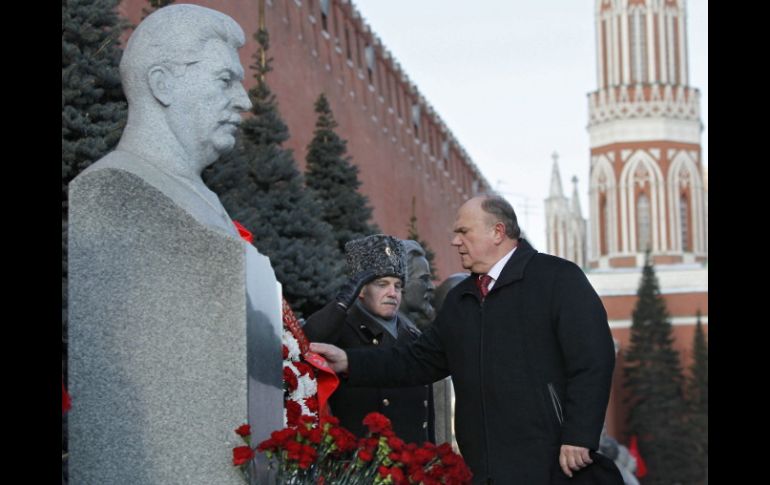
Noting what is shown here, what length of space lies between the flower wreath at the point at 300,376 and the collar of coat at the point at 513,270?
529 millimetres

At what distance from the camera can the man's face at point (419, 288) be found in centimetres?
713

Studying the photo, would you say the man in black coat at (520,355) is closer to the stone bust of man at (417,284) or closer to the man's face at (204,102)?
the man's face at (204,102)

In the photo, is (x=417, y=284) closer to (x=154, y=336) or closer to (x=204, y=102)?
(x=204, y=102)

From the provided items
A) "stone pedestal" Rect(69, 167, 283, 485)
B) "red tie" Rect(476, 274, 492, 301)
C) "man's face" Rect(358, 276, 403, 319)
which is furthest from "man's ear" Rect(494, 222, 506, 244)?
"stone pedestal" Rect(69, 167, 283, 485)

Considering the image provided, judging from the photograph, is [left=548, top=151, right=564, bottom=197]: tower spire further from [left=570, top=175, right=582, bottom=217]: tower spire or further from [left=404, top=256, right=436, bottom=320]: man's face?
[left=404, top=256, right=436, bottom=320]: man's face

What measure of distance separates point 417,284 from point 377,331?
123 cm

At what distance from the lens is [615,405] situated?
5928cm

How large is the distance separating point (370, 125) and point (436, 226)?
21.8 ft

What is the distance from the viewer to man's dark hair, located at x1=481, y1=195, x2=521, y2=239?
5168mm

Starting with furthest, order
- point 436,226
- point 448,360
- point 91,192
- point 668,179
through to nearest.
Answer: point 668,179, point 436,226, point 448,360, point 91,192

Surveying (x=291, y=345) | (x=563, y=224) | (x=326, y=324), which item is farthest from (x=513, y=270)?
(x=563, y=224)

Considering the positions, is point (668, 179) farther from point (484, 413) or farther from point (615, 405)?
point (484, 413)
